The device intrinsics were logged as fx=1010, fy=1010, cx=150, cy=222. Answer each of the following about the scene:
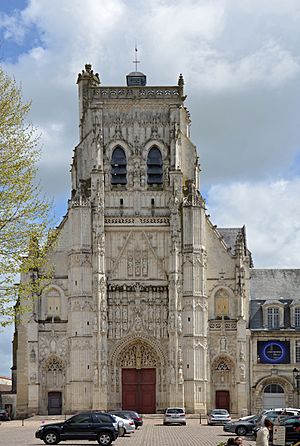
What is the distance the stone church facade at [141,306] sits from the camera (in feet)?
247

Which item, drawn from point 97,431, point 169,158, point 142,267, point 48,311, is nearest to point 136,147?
point 169,158

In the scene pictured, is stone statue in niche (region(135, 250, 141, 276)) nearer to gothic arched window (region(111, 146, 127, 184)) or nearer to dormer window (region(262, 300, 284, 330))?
gothic arched window (region(111, 146, 127, 184))

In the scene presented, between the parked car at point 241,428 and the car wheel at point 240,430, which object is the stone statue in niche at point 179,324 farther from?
the car wheel at point 240,430

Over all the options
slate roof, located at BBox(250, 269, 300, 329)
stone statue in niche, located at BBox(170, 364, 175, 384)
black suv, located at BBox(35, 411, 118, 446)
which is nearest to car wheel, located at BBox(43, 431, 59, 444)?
black suv, located at BBox(35, 411, 118, 446)

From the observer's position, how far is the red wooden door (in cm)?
7681

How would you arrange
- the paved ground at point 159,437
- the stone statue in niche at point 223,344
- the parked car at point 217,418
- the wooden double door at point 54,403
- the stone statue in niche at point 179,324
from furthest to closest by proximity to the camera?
the stone statue in niche at point 223,344, the wooden double door at point 54,403, the stone statue in niche at point 179,324, the parked car at point 217,418, the paved ground at point 159,437

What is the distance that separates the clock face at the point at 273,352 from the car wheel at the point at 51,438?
117 ft

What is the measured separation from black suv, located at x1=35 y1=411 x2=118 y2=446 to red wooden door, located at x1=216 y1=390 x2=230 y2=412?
3287 centimetres

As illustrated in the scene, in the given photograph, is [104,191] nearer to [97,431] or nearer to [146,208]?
[146,208]

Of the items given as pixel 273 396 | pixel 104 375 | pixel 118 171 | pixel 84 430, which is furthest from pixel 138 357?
pixel 84 430

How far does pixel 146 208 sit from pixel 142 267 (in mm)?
4641

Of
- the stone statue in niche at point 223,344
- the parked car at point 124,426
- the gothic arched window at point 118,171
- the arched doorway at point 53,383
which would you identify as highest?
the gothic arched window at point 118,171

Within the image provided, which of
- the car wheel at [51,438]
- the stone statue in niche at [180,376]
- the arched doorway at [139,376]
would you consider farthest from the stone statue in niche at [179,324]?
the car wheel at [51,438]

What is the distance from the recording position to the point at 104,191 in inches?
3081
